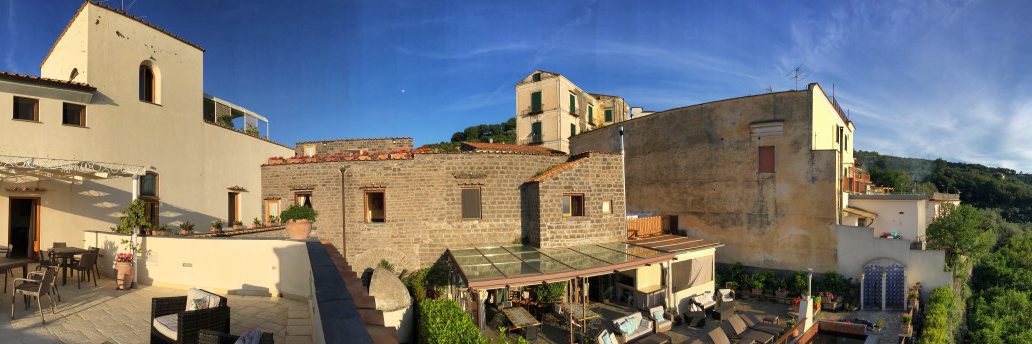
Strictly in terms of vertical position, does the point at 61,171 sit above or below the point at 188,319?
above

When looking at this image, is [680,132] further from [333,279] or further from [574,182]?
[333,279]

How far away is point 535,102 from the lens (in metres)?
28.3

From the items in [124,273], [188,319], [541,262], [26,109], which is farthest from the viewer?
[541,262]

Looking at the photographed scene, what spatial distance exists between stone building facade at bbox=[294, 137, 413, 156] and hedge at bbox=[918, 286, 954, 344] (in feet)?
60.6

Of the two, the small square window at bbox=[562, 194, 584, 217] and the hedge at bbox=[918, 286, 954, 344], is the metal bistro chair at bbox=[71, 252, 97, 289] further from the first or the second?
the hedge at bbox=[918, 286, 954, 344]

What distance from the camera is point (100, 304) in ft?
22.4

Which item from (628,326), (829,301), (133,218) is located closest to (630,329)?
(628,326)

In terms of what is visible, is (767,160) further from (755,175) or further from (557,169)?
(557,169)

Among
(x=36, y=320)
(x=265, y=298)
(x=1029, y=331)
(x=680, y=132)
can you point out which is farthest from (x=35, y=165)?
(x=1029, y=331)

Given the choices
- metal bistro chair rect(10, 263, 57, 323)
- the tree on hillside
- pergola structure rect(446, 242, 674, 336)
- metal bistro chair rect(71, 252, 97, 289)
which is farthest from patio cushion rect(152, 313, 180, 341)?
the tree on hillside

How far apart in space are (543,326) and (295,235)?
7.18 meters

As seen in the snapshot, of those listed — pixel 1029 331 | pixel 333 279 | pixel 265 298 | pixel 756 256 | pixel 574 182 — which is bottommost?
pixel 1029 331

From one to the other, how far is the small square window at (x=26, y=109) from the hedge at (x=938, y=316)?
22510 mm

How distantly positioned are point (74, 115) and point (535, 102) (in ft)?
70.8
